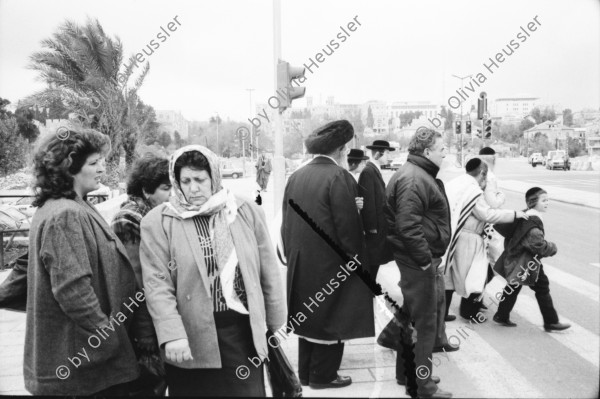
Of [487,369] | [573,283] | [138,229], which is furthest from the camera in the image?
[573,283]

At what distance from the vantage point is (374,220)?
11.1 ft

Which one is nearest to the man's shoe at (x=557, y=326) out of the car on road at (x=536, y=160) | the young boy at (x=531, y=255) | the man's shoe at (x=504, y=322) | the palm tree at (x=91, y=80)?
the young boy at (x=531, y=255)

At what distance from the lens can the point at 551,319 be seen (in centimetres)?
453

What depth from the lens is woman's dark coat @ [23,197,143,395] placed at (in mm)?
1934

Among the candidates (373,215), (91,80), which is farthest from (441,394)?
(91,80)

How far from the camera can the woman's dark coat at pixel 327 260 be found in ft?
10.3

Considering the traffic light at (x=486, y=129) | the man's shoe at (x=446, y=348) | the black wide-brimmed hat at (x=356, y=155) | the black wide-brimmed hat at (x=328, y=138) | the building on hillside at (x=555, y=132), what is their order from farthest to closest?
the building on hillside at (x=555, y=132), the traffic light at (x=486, y=129), the black wide-brimmed hat at (x=356, y=155), the man's shoe at (x=446, y=348), the black wide-brimmed hat at (x=328, y=138)

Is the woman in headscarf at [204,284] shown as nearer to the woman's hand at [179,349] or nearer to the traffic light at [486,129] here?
the woman's hand at [179,349]

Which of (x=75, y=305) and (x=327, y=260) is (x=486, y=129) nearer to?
(x=327, y=260)

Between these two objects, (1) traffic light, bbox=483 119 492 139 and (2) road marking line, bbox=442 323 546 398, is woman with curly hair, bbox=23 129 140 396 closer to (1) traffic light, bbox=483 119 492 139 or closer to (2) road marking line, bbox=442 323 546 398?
(2) road marking line, bbox=442 323 546 398

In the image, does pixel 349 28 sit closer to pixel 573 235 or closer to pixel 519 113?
pixel 573 235

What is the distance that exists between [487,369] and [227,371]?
2.42m

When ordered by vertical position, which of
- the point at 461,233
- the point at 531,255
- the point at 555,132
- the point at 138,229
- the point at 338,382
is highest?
the point at 555,132

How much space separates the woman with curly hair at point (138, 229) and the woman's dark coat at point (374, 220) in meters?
1.39
